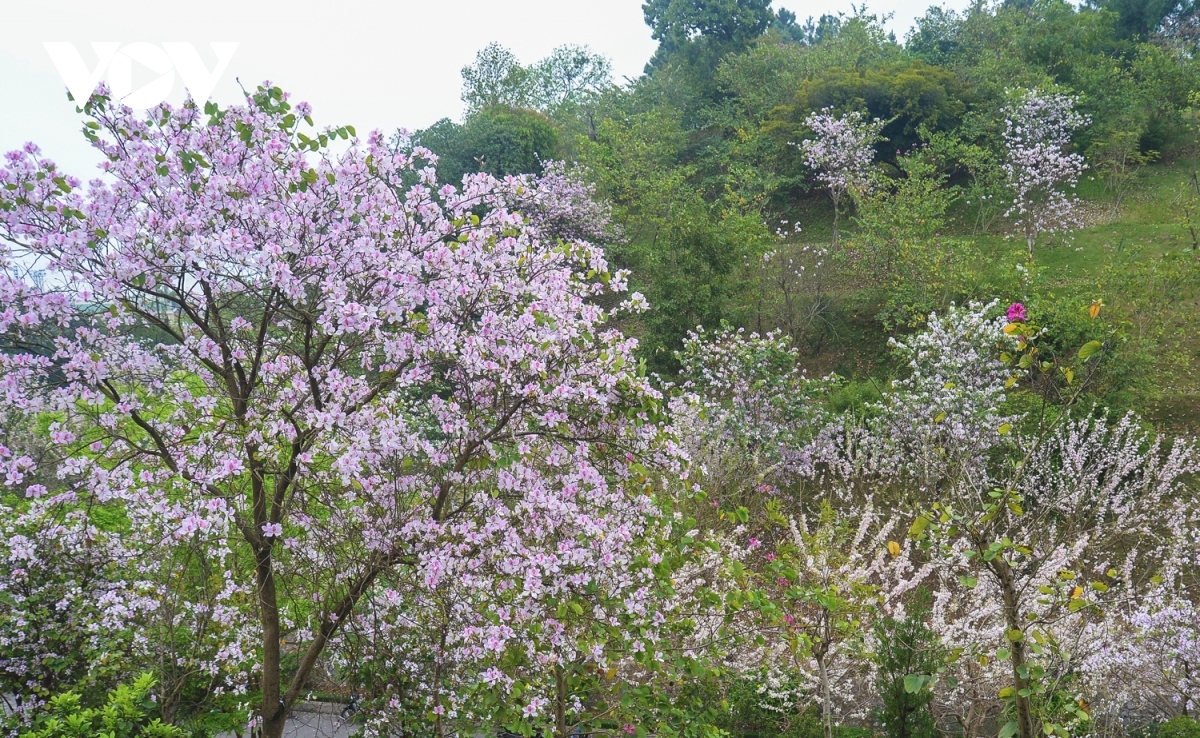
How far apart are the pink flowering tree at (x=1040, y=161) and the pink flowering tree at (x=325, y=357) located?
669 inches

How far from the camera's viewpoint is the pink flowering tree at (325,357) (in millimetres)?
3465

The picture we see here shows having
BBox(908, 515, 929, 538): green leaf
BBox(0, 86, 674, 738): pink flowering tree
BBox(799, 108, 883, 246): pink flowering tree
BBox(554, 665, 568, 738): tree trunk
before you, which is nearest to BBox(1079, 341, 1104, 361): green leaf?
BBox(908, 515, 929, 538): green leaf

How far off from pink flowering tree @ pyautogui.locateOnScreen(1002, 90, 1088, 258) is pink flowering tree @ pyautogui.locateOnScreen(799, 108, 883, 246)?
311cm

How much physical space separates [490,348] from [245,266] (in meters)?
1.12

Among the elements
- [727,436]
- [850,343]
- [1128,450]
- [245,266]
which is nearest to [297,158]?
[245,266]

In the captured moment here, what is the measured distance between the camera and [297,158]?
3773 millimetres

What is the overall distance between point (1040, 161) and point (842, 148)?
172 inches

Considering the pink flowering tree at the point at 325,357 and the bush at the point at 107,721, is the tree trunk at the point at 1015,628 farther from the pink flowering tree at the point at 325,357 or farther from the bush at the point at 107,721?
the bush at the point at 107,721

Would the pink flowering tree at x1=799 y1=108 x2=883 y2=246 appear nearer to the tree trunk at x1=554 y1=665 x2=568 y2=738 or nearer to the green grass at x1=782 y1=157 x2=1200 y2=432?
the green grass at x1=782 y1=157 x2=1200 y2=432

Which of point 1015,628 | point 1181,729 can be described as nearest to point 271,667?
point 1015,628

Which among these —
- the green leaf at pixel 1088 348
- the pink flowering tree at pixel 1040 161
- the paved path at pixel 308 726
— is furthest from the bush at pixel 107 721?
the pink flowering tree at pixel 1040 161

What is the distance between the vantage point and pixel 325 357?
4355mm

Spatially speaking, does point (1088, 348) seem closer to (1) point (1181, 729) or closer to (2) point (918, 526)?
(2) point (918, 526)

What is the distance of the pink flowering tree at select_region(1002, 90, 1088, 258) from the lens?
60.5 feet
